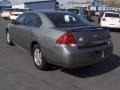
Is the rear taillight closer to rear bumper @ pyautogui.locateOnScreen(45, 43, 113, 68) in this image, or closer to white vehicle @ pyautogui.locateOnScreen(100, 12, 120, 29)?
rear bumper @ pyautogui.locateOnScreen(45, 43, 113, 68)

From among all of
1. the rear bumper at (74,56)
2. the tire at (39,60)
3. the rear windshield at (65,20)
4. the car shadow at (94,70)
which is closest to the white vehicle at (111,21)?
the car shadow at (94,70)

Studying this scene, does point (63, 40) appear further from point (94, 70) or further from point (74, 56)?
point (94, 70)

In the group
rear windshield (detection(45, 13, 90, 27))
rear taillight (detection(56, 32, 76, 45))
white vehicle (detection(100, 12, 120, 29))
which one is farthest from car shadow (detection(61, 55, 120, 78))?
white vehicle (detection(100, 12, 120, 29))

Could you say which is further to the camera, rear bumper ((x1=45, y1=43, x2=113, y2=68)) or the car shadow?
the car shadow

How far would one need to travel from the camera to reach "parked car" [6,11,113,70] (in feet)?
20.8

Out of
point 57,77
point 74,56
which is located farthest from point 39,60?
point 74,56

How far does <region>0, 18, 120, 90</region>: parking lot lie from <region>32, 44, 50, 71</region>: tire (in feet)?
0.44

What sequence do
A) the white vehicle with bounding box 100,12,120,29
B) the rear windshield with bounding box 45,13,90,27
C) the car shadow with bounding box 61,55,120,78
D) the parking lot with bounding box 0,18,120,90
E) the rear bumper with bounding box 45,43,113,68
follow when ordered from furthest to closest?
1. the white vehicle with bounding box 100,12,120,29
2. the rear windshield with bounding box 45,13,90,27
3. the car shadow with bounding box 61,55,120,78
4. the rear bumper with bounding box 45,43,113,68
5. the parking lot with bounding box 0,18,120,90

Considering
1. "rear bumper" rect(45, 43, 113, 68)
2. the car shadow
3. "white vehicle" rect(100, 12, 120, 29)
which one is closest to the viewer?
"rear bumper" rect(45, 43, 113, 68)

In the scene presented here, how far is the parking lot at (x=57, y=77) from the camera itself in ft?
19.7

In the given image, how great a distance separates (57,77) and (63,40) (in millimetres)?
971

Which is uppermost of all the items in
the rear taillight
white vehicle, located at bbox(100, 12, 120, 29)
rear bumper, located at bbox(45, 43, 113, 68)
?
the rear taillight

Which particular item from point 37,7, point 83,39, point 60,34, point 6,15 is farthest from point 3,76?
point 37,7

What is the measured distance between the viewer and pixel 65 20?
7457 mm
